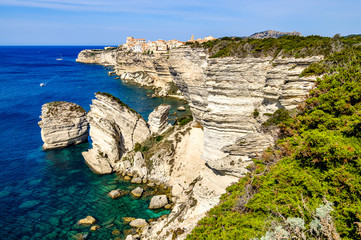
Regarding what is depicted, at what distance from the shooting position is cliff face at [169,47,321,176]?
17.5 m

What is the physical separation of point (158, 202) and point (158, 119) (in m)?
14.3

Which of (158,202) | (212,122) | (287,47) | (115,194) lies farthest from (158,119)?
(287,47)

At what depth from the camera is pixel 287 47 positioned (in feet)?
64.3

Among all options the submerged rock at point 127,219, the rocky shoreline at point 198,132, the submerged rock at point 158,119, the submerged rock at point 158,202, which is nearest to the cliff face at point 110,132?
the rocky shoreline at point 198,132

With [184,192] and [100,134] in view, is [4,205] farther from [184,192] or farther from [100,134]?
[184,192]

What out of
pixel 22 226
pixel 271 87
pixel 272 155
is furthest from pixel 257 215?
pixel 22 226

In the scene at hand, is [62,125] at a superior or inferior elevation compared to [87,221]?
superior

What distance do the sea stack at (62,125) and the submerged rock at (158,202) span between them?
2328 cm

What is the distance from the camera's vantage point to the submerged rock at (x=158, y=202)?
2606 cm

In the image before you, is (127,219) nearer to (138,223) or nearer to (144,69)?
(138,223)

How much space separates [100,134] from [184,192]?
15.5 meters

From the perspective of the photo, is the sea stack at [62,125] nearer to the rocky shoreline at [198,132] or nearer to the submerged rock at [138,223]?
the rocky shoreline at [198,132]

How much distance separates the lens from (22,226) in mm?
22938

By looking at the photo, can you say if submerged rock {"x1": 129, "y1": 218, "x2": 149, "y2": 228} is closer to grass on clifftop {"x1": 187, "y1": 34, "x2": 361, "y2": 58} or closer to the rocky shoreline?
the rocky shoreline
